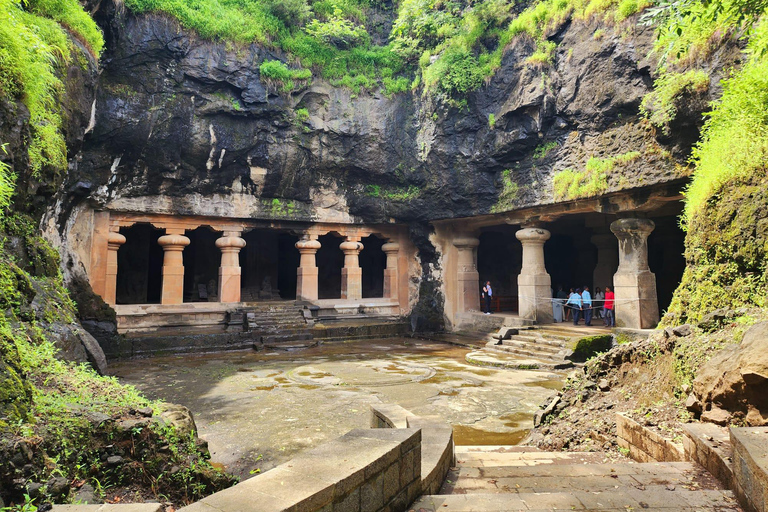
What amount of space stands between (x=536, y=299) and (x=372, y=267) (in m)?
9.75

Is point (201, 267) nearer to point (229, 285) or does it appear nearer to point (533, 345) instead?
point (229, 285)

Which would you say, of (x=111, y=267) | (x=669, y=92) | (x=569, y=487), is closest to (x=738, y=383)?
(x=569, y=487)

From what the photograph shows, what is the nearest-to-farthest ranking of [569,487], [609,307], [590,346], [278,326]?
1. [569,487]
2. [590,346]
3. [609,307]
4. [278,326]

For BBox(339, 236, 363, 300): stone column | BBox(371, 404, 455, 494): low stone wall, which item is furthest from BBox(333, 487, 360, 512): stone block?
BBox(339, 236, 363, 300): stone column

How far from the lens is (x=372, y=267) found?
74.2ft

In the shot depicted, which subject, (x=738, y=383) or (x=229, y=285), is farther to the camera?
(x=229, y=285)

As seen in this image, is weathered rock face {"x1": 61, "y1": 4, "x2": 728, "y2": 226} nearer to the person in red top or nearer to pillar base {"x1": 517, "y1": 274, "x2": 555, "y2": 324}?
pillar base {"x1": 517, "y1": 274, "x2": 555, "y2": 324}

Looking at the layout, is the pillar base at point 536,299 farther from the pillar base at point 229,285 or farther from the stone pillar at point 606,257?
the pillar base at point 229,285

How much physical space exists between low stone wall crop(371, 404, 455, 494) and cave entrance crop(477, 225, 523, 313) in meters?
16.6

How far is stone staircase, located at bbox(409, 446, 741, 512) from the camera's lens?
2.96 m

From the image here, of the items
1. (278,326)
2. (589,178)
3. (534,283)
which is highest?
(589,178)

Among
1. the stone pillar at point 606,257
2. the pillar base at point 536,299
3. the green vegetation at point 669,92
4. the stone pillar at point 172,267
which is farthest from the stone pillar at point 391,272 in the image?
the green vegetation at point 669,92

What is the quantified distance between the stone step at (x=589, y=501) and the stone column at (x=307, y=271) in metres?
14.2

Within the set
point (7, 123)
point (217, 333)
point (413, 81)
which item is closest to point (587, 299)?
point (413, 81)
